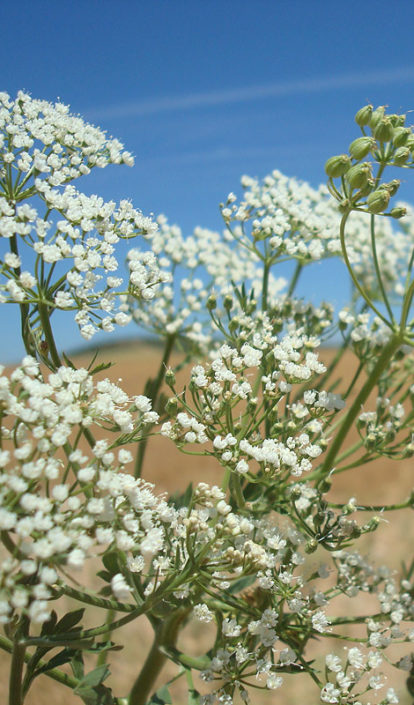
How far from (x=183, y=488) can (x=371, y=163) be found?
422 centimetres

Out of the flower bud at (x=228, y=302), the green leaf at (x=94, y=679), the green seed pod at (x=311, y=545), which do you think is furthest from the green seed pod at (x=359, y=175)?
the green leaf at (x=94, y=679)

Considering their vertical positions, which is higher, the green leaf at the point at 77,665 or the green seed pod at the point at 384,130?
the green seed pod at the point at 384,130

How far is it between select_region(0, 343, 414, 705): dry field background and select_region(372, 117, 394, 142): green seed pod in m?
0.74

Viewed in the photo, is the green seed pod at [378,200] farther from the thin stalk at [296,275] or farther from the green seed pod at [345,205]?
the thin stalk at [296,275]

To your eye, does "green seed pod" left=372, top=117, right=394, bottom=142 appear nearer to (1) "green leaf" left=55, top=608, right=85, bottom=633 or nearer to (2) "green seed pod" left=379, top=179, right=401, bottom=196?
(2) "green seed pod" left=379, top=179, right=401, bottom=196

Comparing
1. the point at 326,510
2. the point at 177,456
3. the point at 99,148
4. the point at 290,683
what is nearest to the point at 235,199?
the point at 99,148

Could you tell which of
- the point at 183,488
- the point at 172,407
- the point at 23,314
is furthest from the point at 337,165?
the point at 183,488

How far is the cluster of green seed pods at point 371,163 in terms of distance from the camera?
1429 millimetres

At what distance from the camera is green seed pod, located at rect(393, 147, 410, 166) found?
4.77ft

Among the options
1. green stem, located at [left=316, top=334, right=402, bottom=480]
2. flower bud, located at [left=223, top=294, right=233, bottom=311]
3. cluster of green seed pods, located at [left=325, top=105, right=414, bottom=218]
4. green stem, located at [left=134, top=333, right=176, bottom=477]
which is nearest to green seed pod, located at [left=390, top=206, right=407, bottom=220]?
cluster of green seed pods, located at [left=325, top=105, right=414, bottom=218]

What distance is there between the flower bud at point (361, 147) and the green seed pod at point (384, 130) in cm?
2

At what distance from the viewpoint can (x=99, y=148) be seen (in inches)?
63.6

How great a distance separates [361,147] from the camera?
1.46 m

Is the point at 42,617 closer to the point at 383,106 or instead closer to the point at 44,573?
the point at 44,573
